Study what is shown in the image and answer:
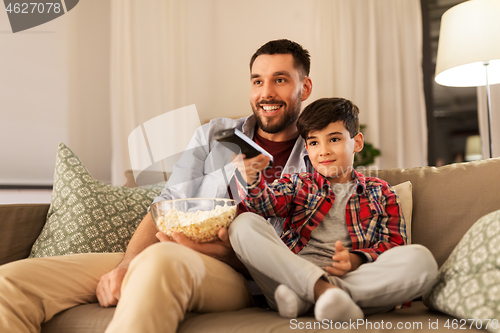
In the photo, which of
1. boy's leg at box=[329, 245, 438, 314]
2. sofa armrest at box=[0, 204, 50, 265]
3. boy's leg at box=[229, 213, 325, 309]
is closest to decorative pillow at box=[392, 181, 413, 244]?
boy's leg at box=[329, 245, 438, 314]

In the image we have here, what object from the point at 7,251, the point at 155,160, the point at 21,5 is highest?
the point at 21,5

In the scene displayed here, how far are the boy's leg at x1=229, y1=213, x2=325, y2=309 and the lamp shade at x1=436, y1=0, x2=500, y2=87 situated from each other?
157cm

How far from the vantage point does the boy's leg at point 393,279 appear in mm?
822

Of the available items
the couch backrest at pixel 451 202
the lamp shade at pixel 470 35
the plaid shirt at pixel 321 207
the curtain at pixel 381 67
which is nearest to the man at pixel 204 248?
the plaid shirt at pixel 321 207

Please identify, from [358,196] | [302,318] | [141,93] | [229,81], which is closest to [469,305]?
[302,318]

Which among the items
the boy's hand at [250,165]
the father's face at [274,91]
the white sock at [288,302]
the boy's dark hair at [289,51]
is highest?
the boy's dark hair at [289,51]

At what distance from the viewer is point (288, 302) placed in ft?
2.67

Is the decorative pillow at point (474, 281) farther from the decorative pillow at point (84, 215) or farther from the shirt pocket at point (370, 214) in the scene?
the decorative pillow at point (84, 215)

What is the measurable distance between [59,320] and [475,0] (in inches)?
85.2

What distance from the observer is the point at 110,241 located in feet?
4.17

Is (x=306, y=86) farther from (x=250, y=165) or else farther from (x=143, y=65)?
(x=143, y=65)

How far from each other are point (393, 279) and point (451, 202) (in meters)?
0.46

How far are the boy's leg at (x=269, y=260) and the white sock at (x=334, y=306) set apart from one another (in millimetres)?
56

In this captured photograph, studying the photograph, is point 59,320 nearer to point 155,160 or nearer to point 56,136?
point 155,160
